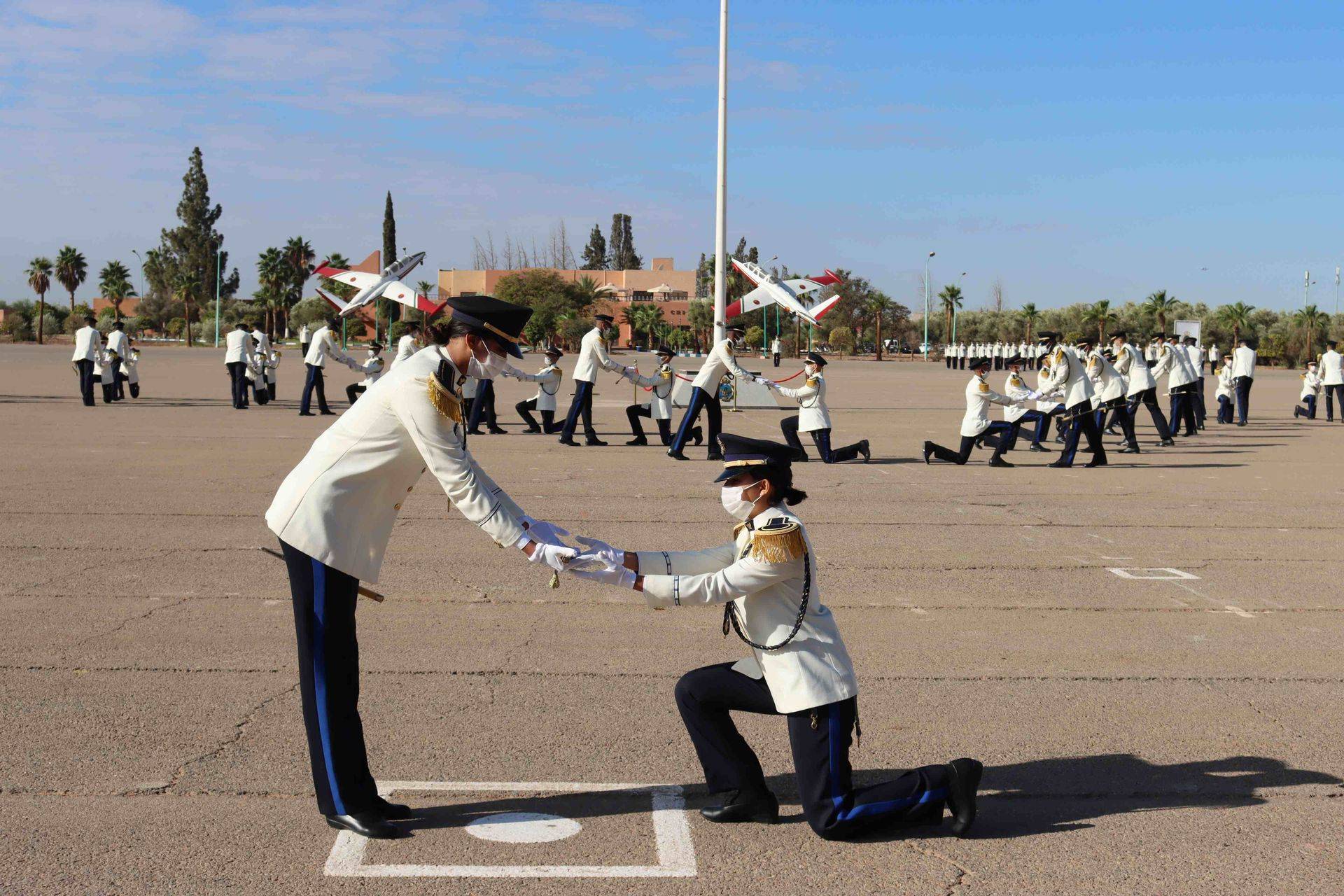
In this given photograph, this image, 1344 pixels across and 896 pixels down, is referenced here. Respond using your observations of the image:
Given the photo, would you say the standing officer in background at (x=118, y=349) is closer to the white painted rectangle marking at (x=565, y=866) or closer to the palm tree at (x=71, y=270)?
the white painted rectangle marking at (x=565, y=866)

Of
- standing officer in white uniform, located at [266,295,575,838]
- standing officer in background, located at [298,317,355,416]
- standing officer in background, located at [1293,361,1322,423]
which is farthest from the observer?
standing officer in background, located at [1293,361,1322,423]

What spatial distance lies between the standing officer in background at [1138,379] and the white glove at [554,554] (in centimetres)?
1846

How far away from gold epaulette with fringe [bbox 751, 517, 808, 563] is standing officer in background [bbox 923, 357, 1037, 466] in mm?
12513

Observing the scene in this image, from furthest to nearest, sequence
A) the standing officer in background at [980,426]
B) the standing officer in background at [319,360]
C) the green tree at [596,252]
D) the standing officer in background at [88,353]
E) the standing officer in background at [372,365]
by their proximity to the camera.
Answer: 1. the green tree at [596,252]
2. the standing officer in background at [88,353]
3. the standing officer in background at [372,365]
4. the standing officer in background at [319,360]
5. the standing officer in background at [980,426]

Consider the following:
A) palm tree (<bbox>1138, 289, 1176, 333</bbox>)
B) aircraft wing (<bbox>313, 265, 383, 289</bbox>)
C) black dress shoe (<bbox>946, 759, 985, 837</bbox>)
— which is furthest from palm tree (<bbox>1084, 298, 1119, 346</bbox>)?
black dress shoe (<bbox>946, 759, 985, 837</bbox>)

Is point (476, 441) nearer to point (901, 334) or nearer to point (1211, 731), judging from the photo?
point (1211, 731)

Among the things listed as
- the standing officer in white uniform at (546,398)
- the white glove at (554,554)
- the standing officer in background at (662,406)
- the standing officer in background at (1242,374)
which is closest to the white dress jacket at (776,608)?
the white glove at (554,554)

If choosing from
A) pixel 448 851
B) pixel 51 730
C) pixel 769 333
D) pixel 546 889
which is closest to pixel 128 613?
pixel 51 730

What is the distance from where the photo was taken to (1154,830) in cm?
456

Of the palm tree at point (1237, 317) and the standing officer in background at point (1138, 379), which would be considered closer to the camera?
the standing officer in background at point (1138, 379)

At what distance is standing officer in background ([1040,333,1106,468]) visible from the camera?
1698 cm

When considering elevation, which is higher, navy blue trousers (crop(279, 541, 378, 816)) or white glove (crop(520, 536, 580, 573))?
white glove (crop(520, 536, 580, 573))

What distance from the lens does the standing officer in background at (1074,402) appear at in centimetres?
1698

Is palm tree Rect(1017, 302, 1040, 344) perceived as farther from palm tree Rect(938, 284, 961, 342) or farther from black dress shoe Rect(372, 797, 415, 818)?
black dress shoe Rect(372, 797, 415, 818)
